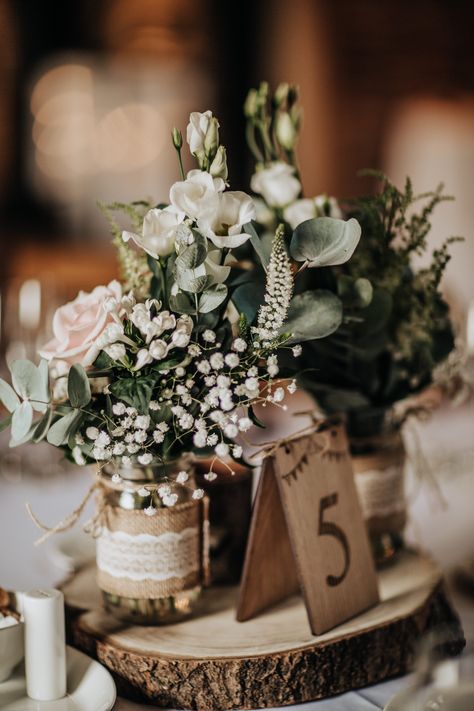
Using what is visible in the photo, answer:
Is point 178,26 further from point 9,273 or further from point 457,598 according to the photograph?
point 457,598

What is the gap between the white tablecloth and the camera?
88 centimetres

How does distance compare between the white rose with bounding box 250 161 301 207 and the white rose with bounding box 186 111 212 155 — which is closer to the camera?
the white rose with bounding box 186 111 212 155

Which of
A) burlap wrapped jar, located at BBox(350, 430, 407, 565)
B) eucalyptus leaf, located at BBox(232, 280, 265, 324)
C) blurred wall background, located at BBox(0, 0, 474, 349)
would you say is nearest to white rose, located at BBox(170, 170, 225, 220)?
eucalyptus leaf, located at BBox(232, 280, 265, 324)

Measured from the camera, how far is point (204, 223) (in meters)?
0.75

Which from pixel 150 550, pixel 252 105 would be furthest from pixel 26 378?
pixel 252 105

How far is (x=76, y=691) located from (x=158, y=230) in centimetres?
46

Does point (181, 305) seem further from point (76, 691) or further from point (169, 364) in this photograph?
point (76, 691)

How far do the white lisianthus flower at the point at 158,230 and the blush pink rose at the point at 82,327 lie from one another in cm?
6

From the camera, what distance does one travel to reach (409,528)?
1.40 m

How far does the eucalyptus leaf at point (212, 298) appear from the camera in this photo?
30.5 inches

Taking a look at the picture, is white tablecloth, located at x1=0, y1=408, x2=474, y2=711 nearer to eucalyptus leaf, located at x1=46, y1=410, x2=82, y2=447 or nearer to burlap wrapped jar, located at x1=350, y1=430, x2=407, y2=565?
burlap wrapped jar, located at x1=350, y1=430, x2=407, y2=565

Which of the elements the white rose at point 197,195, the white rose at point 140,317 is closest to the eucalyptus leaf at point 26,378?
the white rose at point 140,317

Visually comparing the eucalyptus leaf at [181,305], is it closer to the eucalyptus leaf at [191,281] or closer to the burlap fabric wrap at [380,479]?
the eucalyptus leaf at [191,281]

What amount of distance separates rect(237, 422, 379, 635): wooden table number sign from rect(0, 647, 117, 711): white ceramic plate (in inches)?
7.1
